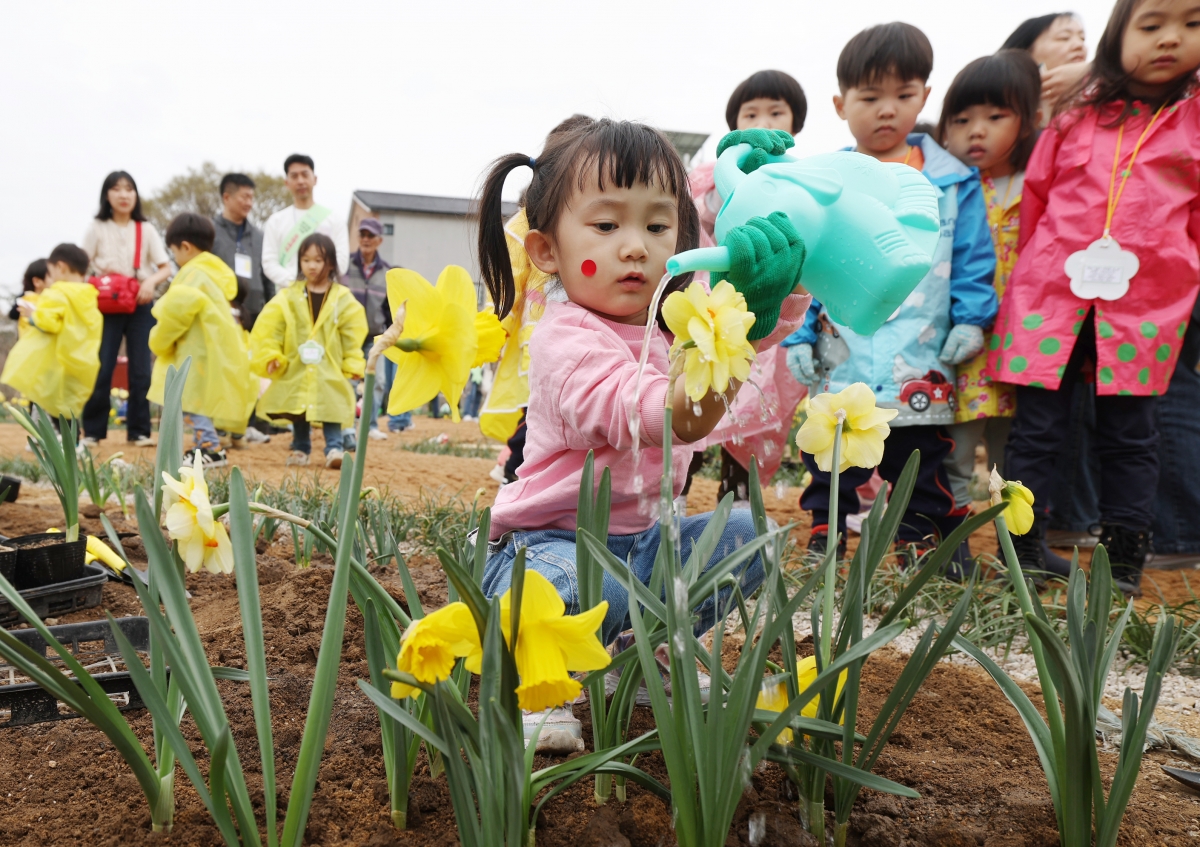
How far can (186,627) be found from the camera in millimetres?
859

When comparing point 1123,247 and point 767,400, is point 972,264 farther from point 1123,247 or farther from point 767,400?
point 767,400

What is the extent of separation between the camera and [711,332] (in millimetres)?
819

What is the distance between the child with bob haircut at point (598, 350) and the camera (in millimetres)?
1430

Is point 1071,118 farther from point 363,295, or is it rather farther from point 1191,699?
point 363,295

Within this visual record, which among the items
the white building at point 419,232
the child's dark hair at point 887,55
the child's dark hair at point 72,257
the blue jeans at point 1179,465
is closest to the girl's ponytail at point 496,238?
the child's dark hair at point 887,55

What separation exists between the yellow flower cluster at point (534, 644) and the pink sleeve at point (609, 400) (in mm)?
518

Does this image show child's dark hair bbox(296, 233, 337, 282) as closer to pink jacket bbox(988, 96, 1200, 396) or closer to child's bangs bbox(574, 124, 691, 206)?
pink jacket bbox(988, 96, 1200, 396)

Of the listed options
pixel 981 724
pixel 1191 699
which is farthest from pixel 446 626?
pixel 1191 699

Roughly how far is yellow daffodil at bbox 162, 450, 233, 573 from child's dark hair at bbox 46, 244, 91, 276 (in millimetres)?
6534

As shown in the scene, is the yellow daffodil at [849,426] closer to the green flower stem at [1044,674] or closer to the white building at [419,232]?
the green flower stem at [1044,674]

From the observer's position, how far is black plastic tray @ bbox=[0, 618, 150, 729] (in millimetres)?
1237

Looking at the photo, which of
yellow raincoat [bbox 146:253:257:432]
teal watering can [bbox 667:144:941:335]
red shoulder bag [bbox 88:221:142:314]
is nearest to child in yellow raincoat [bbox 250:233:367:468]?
yellow raincoat [bbox 146:253:257:432]

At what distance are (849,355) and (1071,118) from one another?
1.04 m

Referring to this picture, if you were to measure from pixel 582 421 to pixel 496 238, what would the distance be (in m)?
0.53
